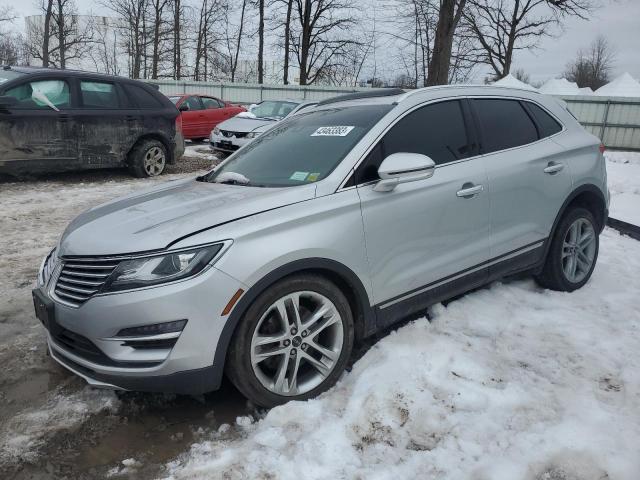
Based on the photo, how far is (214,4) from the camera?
39031 mm

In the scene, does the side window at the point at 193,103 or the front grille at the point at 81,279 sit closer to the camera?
the front grille at the point at 81,279

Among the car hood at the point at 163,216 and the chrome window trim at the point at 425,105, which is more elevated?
the chrome window trim at the point at 425,105

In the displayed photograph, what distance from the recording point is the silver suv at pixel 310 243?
2453 mm

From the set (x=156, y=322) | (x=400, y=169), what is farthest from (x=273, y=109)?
(x=156, y=322)

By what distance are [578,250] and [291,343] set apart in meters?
2.90

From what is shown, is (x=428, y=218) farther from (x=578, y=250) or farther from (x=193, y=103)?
(x=193, y=103)

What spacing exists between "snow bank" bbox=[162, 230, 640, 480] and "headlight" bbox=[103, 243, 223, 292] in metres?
0.84

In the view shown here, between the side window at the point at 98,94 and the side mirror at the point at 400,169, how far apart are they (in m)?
6.84

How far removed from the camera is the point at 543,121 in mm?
4285

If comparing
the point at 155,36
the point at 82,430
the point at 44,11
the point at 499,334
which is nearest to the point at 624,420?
the point at 499,334

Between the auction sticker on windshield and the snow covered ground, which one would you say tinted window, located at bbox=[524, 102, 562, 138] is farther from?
the snow covered ground

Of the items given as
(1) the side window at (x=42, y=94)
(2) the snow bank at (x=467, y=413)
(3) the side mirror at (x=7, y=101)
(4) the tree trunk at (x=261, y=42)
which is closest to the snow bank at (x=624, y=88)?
(4) the tree trunk at (x=261, y=42)

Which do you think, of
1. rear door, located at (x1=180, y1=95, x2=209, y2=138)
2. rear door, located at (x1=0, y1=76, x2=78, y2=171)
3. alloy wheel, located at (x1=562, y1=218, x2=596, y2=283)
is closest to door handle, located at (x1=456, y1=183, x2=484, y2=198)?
alloy wheel, located at (x1=562, y1=218, x2=596, y2=283)

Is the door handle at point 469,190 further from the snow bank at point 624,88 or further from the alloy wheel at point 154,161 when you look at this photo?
the snow bank at point 624,88
